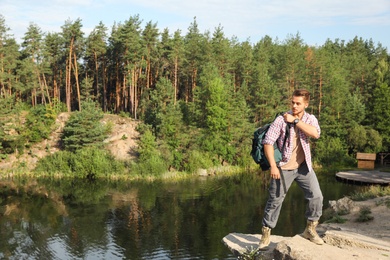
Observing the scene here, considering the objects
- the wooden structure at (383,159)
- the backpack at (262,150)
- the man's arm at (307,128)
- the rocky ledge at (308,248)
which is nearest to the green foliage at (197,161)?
the wooden structure at (383,159)

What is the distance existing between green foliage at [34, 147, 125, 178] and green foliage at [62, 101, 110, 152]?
96cm

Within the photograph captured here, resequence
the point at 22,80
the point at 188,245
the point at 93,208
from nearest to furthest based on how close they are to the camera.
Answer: the point at 188,245, the point at 93,208, the point at 22,80

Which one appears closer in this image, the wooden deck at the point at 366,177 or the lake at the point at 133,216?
the lake at the point at 133,216

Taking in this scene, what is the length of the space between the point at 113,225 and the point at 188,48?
124 ft

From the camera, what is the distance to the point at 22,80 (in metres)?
58.8

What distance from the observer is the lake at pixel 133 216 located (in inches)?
818

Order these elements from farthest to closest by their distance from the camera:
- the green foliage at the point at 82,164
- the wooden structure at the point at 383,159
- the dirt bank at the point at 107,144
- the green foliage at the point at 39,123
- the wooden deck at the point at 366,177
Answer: the wooden structure at the point at 383,159, the green foliage at the point at 39,123, the dirt bank at the point at 107,144, the green foliage at the point at 82,164, the wooden deck at the point at 366,177

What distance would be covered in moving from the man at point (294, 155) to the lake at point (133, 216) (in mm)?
12759

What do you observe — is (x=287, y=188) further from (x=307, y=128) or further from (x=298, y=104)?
(x=298, y=104)

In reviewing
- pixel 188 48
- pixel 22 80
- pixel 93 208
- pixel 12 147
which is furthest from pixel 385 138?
pixel 22 80

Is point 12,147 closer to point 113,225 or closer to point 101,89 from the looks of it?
point 101,89

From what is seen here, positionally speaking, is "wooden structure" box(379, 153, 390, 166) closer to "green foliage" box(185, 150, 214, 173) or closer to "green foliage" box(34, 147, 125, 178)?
"green foliage" box(185, 150, 214, 173)

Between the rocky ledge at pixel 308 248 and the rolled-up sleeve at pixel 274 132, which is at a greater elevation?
the rolled-up sleeve at pixel 274 132

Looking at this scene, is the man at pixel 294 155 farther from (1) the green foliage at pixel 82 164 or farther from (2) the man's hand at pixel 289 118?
(1) the green foliage at pixel 82 164
